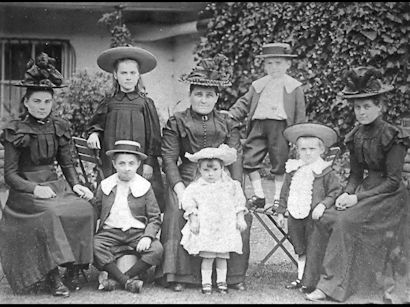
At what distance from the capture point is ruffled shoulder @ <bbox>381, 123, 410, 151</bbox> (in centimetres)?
532

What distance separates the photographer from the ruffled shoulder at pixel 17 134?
542 cm

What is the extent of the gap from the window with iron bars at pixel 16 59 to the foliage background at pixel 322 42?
9.05ft

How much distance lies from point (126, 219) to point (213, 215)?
711 millimetres

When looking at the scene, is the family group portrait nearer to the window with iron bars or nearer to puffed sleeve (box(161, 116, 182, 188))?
puffed sleeve (box(161, 116, 182, 188))

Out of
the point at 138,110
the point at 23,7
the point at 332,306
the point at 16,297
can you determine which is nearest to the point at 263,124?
the point at 138,110

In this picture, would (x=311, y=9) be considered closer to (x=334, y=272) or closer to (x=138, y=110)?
(x=138, y=110)

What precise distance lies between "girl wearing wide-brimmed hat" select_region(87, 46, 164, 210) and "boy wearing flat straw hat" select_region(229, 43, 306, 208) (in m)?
1.01

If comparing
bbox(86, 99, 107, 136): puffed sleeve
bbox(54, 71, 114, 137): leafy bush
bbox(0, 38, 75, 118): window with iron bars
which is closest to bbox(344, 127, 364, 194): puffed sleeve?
bbox(86, 99, 107, 136): puffed sleeve

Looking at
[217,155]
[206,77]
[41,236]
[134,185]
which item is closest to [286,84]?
[206,77]

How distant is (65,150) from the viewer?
5719mm

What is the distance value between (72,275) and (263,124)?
236 centimetres

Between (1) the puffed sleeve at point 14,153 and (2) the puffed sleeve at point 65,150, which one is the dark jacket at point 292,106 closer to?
(2) the puffed sleeve at point 65,150

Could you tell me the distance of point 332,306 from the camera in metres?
4.99

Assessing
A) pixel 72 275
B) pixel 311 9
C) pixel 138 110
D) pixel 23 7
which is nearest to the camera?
pixel 72 275
